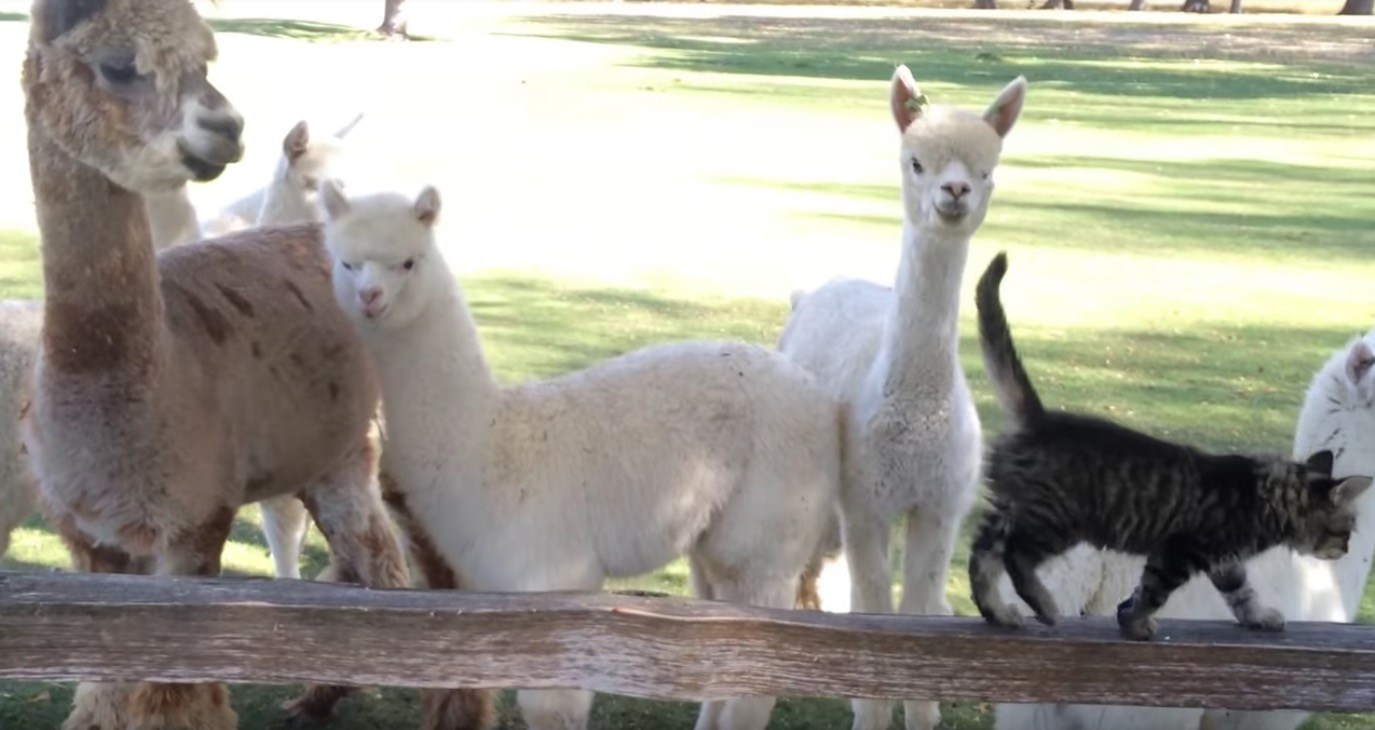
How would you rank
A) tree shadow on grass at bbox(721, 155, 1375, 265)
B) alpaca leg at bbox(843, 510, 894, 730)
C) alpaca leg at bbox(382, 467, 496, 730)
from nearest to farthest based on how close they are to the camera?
alpaca leg at bbox(382, 467, 496, 730) < alpaca leg at bbox(843, 510, 894, 730) < tree shadow on grass at bbox(721, 155, 1375, 265)

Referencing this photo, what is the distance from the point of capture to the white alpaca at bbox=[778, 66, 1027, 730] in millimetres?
5320

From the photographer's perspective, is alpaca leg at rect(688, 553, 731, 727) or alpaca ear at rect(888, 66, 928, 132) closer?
alpaca leg at rect(688, 553, 731, 727)

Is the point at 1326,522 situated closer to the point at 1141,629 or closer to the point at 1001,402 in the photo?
the point at 1141,629

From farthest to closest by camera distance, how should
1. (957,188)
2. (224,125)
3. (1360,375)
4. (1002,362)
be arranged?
(1360,375) → (957,188) → (224,125) → (1002,362)

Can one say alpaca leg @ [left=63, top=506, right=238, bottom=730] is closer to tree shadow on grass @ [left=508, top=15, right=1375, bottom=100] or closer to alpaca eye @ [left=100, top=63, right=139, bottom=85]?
alpaca eye @ [left=100, top=63, right=139, bottom=85]

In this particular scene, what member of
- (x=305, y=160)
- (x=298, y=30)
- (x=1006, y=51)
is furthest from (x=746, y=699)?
(x=298, y=30)

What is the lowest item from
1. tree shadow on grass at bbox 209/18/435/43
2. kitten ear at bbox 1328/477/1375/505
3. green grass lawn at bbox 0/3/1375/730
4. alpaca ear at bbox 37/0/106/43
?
tree shadow on grass at bbox 209/18/435/43

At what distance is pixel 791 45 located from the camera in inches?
1630

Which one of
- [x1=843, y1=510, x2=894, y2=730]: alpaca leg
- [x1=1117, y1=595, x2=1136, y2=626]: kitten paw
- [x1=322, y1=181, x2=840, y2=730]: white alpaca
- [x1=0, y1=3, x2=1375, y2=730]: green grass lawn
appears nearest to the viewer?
[x1=1117, y1=595, x2=1136, y2=626]: kitten paw

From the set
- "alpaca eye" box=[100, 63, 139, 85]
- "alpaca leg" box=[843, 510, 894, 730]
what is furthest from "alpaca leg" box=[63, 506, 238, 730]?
"alpaca leg" box=[843, 510, 894, 730]

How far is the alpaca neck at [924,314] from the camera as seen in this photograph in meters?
5.36

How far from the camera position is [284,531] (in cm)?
652

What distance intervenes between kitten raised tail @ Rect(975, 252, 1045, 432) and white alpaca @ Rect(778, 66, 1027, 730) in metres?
0.86

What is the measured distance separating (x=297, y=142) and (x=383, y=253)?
2.99 m
